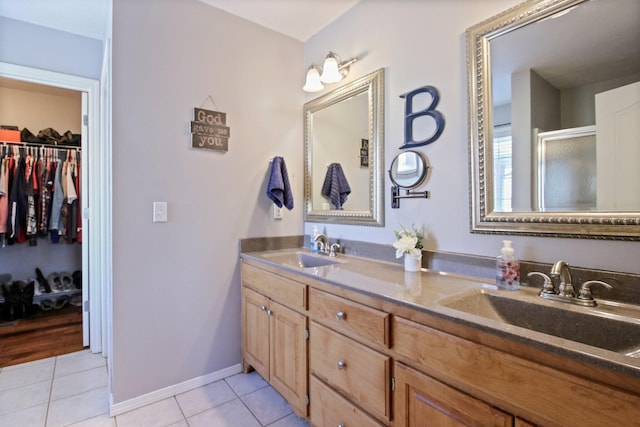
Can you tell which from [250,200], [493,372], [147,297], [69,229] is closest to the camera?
[493,372]

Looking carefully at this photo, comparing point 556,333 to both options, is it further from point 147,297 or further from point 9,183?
point 9,183

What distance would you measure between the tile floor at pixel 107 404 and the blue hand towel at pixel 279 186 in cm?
119

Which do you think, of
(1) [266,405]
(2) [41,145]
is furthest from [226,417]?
(2) [41,145]

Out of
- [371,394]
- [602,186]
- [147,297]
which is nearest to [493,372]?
[371,394]

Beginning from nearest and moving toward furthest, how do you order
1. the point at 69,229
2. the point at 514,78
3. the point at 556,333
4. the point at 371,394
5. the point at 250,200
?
the point at 556,333
the point at 371,394
the point at 514,78
the point at 250,200
the point at 69,229

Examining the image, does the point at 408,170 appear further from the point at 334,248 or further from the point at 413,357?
the point at 413,357

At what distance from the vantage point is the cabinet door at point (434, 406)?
0.84m

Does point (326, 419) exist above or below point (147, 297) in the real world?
below

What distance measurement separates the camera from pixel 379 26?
184 centimetres

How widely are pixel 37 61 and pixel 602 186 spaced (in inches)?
132

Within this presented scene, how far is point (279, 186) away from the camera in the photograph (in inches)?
83.6

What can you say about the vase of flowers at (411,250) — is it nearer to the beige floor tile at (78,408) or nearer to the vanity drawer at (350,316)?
the vanity drawer at (350,316)

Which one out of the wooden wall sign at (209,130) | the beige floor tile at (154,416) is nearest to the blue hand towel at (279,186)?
the wooden wall sign at (209,130)

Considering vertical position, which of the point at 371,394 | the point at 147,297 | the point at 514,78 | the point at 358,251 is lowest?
the point at 371,394
